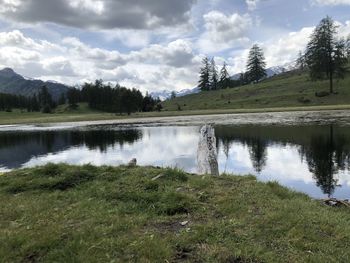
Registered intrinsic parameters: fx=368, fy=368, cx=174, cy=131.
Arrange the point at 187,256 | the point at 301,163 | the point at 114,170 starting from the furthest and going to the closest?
the point at 301,163 → the point at 114,170 → the point at 187,256

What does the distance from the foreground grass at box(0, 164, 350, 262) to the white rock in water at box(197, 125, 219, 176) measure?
126 inches

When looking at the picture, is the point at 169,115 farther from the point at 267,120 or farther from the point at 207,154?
the point at 207,154

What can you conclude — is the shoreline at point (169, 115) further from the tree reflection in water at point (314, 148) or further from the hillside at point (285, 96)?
the tree reflection in water at point (314, 148)

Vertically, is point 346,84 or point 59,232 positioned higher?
point 346,84

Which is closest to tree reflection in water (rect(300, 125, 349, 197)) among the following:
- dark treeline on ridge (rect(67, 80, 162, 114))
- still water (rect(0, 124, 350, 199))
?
still water (rect(0, 124, 350, 199))

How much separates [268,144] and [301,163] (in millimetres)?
7613

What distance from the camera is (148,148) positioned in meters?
27.2

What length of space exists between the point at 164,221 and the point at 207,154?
23.5ft

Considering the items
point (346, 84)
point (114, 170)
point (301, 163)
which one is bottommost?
point (301, 163)

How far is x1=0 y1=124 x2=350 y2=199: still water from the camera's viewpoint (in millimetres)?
15031

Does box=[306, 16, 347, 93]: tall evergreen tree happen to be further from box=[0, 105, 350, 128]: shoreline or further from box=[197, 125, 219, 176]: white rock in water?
box=[197, 125, 219, 176]: white rock in water

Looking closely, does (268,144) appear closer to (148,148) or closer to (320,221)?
(148,148)

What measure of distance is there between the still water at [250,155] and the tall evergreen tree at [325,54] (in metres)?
58.2

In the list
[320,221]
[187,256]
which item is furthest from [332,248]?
[187,256]
